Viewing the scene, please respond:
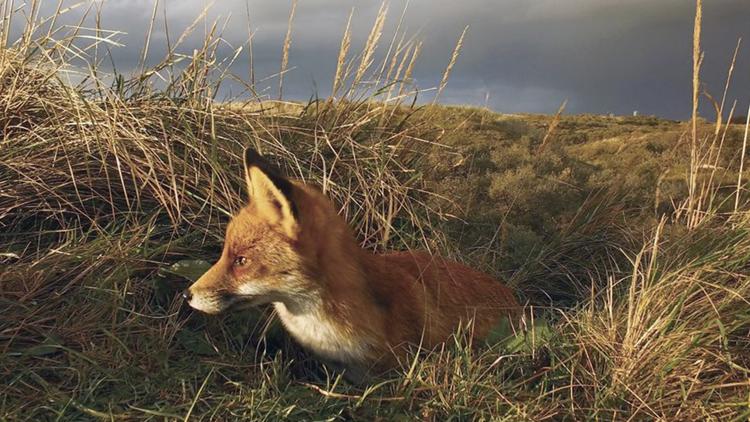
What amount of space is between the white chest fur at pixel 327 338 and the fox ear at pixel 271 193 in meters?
0.44

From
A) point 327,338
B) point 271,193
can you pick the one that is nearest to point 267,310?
point 327,338

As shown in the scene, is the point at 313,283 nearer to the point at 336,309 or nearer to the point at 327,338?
the point at 336,309

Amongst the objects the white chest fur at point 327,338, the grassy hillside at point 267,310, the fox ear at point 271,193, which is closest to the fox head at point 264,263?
the fox ear at point 271,193

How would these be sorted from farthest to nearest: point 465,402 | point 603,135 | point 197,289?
point 603,135 < point 197,289 < point 465,402

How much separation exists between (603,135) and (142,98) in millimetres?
14175

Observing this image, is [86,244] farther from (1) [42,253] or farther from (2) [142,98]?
(2) [142,98]

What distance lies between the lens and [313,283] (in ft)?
10.6

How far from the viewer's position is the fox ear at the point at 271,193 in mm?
3090

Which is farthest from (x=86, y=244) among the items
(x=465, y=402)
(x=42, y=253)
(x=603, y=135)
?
(x=603, y=135)

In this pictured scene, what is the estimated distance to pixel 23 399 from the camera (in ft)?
10.0

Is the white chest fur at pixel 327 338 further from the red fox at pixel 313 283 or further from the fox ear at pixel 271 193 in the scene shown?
the fox ear at pixel 271 193

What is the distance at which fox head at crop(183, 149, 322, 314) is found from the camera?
3225 millimetres

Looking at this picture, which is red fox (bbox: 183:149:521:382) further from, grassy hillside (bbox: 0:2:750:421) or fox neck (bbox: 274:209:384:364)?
grassy hillside (bbox: 0:2:750:421)

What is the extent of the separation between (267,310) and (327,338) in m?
0.82
